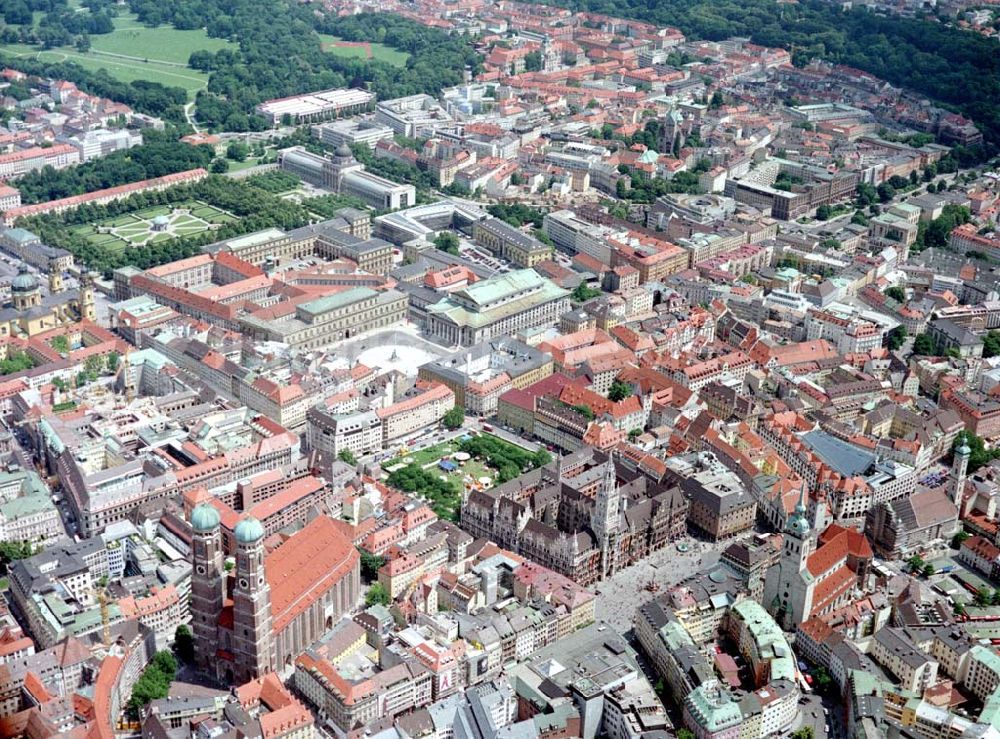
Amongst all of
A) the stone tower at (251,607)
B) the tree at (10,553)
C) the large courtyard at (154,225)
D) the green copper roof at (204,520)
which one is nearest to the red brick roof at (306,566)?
the stone tower at (251,607)

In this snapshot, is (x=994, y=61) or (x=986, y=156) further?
(x=994, y=61)

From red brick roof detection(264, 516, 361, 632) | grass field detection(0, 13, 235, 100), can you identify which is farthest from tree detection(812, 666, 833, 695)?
grass field detection(0, 13, 235, 100)

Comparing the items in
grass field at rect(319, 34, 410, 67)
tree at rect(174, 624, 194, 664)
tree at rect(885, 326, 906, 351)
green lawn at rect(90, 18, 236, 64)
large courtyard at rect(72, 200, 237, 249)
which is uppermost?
Answer: tree at rect(885, 326, 906, 351)

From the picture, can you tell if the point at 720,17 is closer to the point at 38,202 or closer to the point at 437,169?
the point at 437,169

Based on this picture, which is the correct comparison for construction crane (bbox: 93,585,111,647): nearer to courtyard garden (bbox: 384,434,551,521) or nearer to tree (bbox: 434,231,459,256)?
courtyard garden (bbox: 384,434,551,521)

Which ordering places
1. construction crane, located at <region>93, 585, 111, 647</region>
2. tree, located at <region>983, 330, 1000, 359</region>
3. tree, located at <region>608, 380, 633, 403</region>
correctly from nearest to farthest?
construction crane, located at <region>93, 585, 111, 647</region> < tree, located at <region>608, 380, 633, 403</region> < tree, located at <region>983, 330, 1000, 359</region>

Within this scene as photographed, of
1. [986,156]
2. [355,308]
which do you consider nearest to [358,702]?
[355,308]

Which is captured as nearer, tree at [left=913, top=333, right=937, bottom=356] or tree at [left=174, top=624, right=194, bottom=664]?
tree at [left=174, top=624, right=194, bottom=664]
